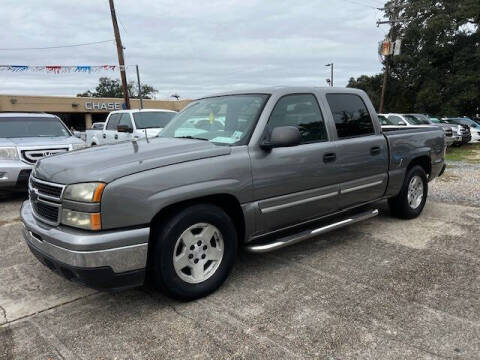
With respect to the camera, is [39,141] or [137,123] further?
[137,123]

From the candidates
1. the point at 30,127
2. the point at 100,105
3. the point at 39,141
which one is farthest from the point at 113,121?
the point at 100,105

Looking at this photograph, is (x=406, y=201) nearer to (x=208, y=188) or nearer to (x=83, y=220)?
(x=208, y=188)

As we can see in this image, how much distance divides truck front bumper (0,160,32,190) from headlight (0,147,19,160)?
78 mm

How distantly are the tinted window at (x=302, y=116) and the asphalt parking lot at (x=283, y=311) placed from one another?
1.33 metres

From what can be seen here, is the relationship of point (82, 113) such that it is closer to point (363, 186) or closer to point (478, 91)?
point (478, 91)

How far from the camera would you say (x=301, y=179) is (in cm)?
379

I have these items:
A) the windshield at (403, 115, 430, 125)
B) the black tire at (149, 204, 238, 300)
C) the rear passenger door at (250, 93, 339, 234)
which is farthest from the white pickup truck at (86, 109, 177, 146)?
the windshield at (403, 115, 430, 125)

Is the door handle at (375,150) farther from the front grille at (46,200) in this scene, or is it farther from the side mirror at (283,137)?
the front grille at (46,200)

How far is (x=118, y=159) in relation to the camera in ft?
10.0

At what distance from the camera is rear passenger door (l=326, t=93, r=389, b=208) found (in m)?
4.26

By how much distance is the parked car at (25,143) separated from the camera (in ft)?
22.0

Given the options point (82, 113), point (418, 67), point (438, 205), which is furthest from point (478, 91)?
point (82, 113)

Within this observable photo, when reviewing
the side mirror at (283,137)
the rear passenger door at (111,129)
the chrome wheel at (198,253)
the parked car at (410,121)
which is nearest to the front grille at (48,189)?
the chrome wheel at (198,253)

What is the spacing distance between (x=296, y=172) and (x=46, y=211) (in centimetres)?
219
